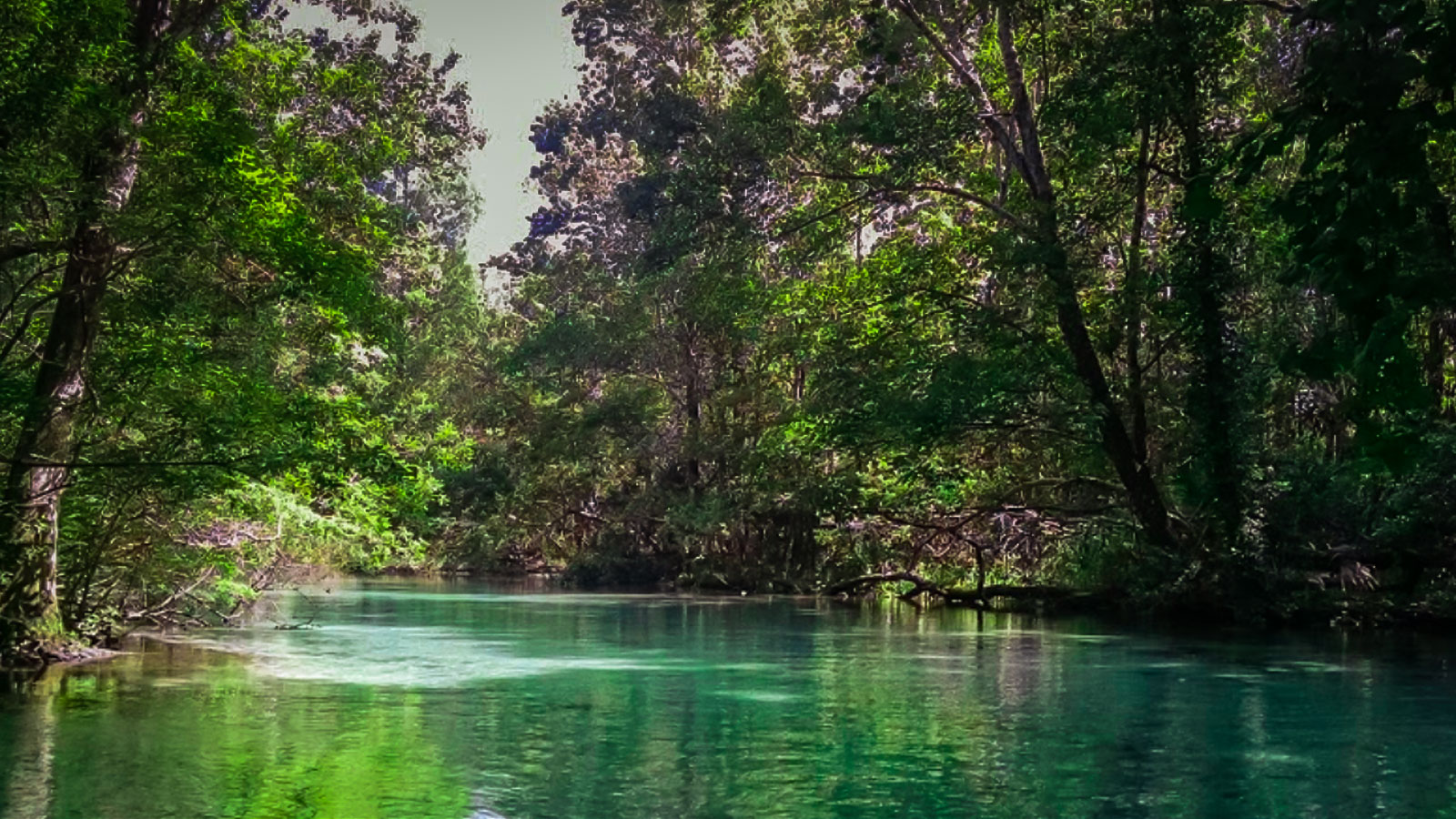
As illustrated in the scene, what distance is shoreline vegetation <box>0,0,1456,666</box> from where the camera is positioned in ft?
31.1

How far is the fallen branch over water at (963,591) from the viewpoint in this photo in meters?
22.9

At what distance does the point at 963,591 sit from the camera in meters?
24.4

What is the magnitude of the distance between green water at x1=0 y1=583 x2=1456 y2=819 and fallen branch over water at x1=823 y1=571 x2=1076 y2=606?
5.96m

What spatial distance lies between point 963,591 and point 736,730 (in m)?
15.9

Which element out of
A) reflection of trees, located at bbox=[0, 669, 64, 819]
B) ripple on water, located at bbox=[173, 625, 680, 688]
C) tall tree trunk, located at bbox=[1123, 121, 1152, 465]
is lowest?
ripple on water, located at bbox=[173, 625, 680, 688]

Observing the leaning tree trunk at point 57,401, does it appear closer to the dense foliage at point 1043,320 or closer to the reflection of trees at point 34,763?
the reflection of trees at point 34,763

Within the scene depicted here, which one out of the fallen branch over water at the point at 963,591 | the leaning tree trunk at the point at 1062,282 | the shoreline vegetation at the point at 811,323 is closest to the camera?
the shoreline vegetation at the point at 811,323

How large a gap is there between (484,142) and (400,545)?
27.2m

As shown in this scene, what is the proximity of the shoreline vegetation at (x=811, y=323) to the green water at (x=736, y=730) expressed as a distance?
1842mm

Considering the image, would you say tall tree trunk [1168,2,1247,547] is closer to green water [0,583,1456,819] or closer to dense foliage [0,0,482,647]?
green water [0,583,1456,819]

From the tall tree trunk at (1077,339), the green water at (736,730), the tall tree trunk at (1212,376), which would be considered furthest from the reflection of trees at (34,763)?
the tall tree trunk at (1212,376)

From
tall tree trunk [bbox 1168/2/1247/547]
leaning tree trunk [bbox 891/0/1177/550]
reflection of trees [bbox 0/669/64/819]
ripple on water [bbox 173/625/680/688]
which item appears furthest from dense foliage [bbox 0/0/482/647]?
tall tree trunk [bbox 1168/2/1247/547]

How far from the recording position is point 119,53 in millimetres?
Answer: 10289

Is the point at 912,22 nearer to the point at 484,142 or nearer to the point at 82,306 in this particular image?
the point at 82,306
